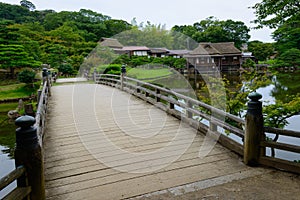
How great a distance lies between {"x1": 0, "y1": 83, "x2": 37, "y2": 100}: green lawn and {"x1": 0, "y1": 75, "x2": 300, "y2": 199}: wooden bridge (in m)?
16.7

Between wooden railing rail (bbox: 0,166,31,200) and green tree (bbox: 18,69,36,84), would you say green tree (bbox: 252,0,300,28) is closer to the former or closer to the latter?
wooden railing rail (bbox: 0,166,31,200)

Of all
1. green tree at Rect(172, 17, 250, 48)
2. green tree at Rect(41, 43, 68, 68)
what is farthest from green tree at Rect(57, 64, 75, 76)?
green tree at Rect(172, 17, 250, 48)

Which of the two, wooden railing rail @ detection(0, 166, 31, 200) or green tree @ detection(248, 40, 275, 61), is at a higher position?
green tree @ detection(248, 40, 275, 61)

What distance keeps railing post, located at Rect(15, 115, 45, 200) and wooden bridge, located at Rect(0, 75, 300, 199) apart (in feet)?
1.45

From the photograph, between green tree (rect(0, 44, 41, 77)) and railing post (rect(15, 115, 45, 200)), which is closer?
railing post (rect(15, 115, 45, 200))

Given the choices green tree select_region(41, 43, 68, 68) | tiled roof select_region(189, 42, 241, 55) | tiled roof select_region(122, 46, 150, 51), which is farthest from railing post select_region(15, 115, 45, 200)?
tiled roof select_region(122, 46, 150, 51)

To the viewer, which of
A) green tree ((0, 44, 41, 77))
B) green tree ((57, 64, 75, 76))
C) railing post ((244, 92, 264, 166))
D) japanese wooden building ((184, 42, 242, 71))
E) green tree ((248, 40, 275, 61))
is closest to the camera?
railing post ((244, 92, 264, 166))

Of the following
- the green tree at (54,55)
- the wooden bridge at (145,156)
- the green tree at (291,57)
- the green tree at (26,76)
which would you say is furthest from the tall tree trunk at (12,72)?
the green tree at (291,57)

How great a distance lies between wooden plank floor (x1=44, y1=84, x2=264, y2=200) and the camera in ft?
9.41

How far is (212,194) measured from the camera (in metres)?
2.62

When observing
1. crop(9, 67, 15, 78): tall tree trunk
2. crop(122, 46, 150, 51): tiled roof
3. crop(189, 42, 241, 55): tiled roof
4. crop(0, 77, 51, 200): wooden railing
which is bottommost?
crop(0, 77, 51, 200): wooden railing

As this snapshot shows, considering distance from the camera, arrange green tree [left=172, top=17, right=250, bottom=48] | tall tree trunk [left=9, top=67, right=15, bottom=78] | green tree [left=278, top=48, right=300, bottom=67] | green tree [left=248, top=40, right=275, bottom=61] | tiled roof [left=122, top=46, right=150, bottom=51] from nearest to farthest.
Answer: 1. green tree [left=278, top=48, right=300, bottom=67]
2. tall tree trunk [left=9, top=67, right=15, bottom=78]
3. green tree [left=172, top=17, right=250, bottom=48]
4. green tree [left=248, top=40, right=275, bottom=61]
5. tiled roof [left=122, top=46, right=150, bottom=51]

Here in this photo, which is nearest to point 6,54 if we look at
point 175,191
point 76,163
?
point 76,163

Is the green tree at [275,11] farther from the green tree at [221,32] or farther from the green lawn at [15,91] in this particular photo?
the green tree at [221,32]
